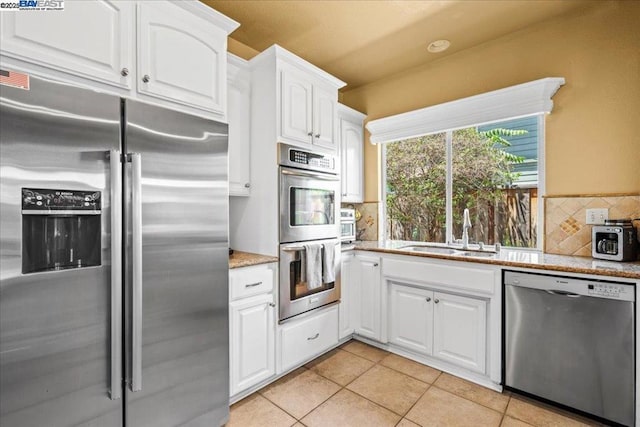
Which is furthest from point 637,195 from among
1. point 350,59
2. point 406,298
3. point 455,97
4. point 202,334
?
point 202,334

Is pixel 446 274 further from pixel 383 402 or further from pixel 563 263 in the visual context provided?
pixel 383 402

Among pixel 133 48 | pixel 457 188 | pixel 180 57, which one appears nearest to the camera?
pixel 133 48

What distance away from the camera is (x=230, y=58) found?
2.18 meters

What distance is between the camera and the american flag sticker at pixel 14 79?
3.47ft

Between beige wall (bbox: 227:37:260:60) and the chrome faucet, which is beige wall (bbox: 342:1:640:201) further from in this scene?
beige wall (bbox: 227:37:260:60)

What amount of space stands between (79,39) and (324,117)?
164cm

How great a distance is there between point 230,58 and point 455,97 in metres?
2.02

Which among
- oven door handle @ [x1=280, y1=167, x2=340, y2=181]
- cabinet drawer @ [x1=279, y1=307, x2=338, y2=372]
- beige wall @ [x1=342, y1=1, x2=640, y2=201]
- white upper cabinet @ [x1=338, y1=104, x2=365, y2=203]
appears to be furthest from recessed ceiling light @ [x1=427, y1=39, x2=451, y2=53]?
cabinet drawer @ [x1=279, y1=307, x2=338, y2=372]

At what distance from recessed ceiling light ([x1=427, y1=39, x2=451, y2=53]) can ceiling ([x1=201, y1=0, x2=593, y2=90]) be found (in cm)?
5

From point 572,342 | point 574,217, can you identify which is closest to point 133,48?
point 572,342

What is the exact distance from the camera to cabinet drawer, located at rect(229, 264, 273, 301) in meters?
1.83

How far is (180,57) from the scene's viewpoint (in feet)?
5.25

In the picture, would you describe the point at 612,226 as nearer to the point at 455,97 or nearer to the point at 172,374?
the point at 455,97

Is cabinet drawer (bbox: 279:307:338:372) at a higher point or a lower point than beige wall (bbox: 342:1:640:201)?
lower
